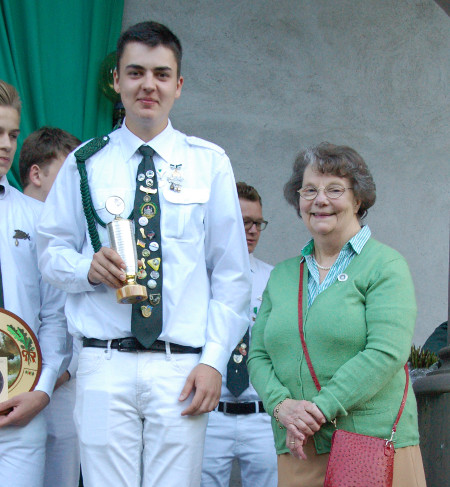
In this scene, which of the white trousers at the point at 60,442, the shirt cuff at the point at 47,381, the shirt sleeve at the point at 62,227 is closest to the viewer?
the shirt sleeve at the point at 62,227

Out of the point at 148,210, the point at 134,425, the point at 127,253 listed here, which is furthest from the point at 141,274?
the point at 134,425

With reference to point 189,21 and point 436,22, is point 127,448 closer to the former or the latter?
point 189,21

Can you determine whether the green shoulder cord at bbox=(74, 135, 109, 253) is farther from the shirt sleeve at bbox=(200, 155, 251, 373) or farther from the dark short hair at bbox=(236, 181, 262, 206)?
the dark short hair at bbox=(236, 181, 262, 206)

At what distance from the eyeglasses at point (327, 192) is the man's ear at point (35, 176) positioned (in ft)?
5.07

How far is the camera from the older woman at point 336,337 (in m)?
2.89

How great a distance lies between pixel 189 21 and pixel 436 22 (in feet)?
6.08

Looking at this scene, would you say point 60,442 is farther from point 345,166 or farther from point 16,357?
point 345,166

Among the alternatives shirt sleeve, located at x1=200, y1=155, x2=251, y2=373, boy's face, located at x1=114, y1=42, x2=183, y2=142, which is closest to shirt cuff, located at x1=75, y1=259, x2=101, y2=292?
shirt sleeve, located at x1=200, y1=155, x2=251, y2=373

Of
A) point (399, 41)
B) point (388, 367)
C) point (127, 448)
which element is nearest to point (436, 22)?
point (399, 41)

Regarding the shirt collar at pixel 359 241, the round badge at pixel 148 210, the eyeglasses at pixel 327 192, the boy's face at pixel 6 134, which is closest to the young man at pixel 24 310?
the boy's face at pixel 6 134

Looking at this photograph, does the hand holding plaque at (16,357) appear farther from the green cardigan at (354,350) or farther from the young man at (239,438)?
the young man at (239,438)

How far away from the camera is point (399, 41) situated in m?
6.58

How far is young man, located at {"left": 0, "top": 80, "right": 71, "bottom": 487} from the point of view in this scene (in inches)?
129

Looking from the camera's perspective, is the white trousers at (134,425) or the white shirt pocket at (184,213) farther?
the white shirt pocket at (184,213)
